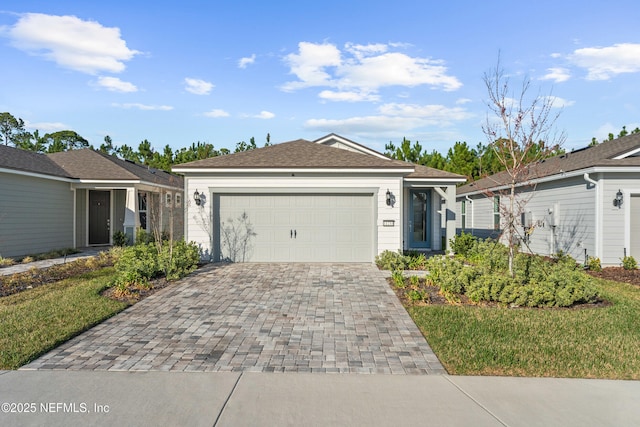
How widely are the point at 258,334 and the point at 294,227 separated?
662cm

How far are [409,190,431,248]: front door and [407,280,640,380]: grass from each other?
29.1 ft

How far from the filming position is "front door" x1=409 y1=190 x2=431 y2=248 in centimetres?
1595

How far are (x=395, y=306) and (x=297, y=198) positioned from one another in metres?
5.81

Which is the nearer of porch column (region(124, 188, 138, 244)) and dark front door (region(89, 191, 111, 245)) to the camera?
porch column (region(124, 188, 138, 244))

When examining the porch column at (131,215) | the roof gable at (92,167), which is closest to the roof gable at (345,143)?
the roof gable at (92,167)

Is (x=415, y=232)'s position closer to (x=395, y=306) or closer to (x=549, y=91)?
(x=549, y=91)

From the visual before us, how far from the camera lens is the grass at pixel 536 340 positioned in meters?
4.30

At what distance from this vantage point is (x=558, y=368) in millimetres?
4297

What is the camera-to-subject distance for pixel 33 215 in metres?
13.1

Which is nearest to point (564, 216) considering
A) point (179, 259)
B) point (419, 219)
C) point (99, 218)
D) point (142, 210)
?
point (419, 219)

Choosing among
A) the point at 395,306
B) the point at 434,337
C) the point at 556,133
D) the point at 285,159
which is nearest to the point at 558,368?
the point at 434,337

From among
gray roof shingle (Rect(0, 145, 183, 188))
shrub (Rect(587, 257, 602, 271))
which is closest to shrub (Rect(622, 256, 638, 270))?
shrub (Rect(587, 257, 602, 271))

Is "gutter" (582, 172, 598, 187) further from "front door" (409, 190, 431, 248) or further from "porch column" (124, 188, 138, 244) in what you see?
"porch column" (124, 188, 138, 244)

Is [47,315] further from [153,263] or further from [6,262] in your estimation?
[6,262]
